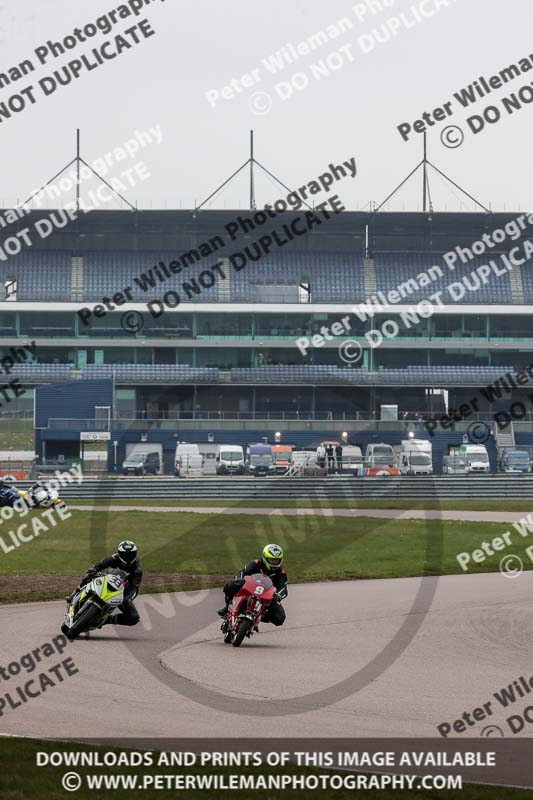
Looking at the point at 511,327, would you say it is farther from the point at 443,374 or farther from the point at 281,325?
the point at 281,325

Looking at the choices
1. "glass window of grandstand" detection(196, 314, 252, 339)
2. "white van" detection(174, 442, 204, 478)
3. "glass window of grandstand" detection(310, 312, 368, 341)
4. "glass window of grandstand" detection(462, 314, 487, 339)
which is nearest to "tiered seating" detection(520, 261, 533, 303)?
"glass window of grandstand" detection(462, 314, 487, 339)

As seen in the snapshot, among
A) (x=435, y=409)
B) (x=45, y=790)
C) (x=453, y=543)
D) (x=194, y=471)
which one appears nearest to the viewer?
(x=45, y=790)

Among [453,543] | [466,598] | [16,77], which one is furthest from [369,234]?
[466,598]

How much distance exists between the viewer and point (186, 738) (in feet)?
29.6

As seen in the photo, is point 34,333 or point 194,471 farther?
point 34,333

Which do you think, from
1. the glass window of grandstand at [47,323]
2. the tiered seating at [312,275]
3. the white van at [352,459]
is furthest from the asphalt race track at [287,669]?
the tiered seating at [312,275]

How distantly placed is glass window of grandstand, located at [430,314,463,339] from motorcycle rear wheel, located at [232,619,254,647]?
7052 cm

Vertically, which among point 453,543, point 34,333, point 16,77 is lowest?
point 453,543

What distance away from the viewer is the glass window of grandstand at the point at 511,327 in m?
84.1

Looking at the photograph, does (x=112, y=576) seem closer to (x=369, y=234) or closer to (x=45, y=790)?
(x=45, y=790)

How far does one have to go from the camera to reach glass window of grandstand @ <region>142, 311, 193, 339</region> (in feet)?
272

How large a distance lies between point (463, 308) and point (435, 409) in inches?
321

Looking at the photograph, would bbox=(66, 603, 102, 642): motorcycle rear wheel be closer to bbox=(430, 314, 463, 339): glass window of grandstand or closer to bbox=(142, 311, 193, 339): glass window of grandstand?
bbox=(142, 311, 193, 339): glass window of grandstand

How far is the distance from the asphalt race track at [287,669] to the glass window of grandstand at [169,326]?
63.8 meters
